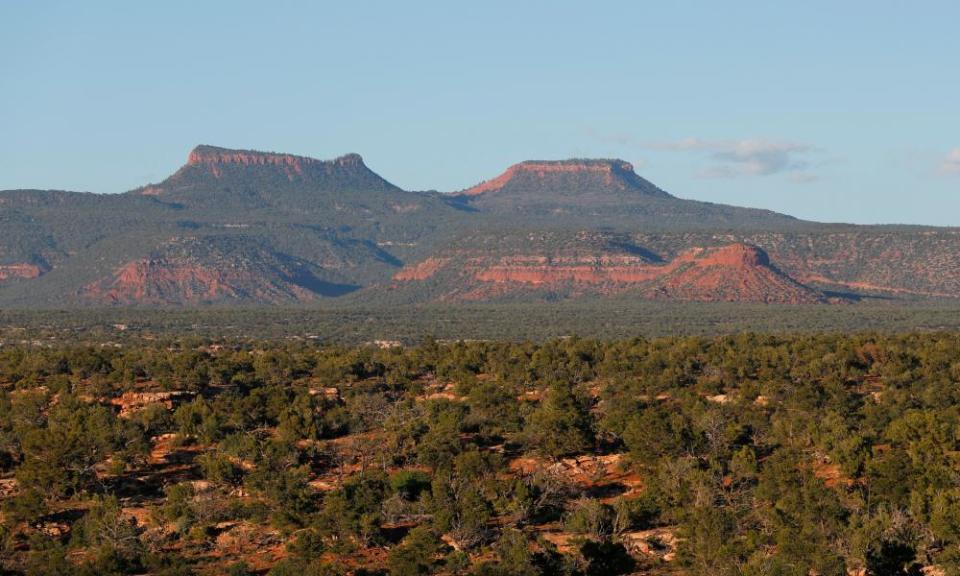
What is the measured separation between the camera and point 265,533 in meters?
45.5

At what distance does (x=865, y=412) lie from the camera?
57938 mm

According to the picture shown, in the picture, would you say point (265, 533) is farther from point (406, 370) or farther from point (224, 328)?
point (224, 328)

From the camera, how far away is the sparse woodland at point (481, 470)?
4219 cm

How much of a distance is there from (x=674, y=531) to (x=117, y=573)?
16239 millimetres

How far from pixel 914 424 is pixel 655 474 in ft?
31.6

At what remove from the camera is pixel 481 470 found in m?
50.3

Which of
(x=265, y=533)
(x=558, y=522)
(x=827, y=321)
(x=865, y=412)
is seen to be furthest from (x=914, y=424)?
(x=827, y=321)

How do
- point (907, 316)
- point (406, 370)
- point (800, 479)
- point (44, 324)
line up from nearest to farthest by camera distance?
point (800, 479), point (406, 370), point (44, 324), point (907, 316)

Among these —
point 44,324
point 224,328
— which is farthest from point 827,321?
point 44,324

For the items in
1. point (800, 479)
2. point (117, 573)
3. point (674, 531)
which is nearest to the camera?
point (117, 573)

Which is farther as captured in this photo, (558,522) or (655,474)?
(655,474)

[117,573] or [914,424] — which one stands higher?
[914,424]

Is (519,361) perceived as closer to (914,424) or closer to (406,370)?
(406,370)

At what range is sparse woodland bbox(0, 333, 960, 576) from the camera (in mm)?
42188
